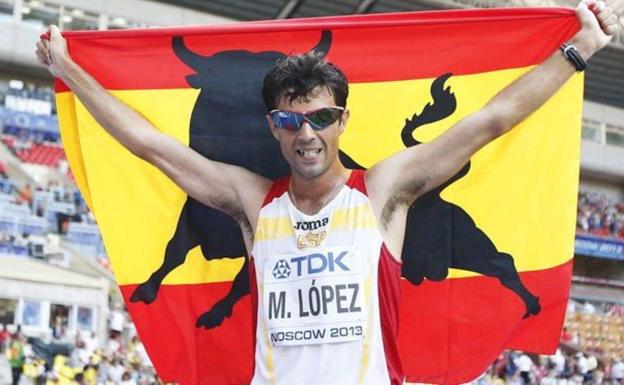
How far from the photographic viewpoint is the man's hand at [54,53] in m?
4.28

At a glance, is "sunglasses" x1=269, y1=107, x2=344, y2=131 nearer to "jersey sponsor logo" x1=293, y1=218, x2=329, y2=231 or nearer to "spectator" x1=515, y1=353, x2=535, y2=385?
"jersey sponsor logo" x1=293, y1=218, x2=329, y2=231

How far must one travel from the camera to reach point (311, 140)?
3537mm

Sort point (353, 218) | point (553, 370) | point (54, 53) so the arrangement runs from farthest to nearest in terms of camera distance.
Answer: point (553, 370), point (54, 53), point (353, 218)

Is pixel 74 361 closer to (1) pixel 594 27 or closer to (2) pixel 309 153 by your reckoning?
(2) pixel 309 153

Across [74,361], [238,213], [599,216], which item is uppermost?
[599,216]

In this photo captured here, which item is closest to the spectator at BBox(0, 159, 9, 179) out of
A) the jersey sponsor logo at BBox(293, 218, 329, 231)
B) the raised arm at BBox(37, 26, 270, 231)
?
the raised arm at BBox(37, 26, 270, 231)

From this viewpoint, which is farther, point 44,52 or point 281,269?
point 44,52

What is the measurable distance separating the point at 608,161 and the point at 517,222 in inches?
1576

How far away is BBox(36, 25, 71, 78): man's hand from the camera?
14.0 ft

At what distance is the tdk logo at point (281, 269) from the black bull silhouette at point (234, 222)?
990mm

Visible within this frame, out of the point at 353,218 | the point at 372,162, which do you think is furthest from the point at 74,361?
the point at 353,218

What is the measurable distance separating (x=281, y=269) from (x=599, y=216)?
37616 millimetres

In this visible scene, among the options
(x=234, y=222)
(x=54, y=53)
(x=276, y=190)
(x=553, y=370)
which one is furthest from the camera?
(x=553, y=370)

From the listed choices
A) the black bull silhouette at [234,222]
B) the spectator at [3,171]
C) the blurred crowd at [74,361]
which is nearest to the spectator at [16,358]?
the blurred crowd at [74,361]
